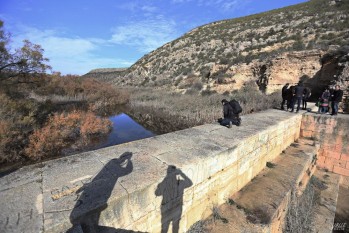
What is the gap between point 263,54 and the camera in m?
19.9

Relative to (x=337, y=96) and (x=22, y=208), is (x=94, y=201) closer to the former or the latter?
(x=22, y=208)

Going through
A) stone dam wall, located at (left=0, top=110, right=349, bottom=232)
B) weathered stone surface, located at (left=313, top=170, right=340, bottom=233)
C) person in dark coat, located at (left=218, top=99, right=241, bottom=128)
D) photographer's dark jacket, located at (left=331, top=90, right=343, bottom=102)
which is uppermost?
photographer's dark jacket, located at (left=331, top=90, right=343, bottom=102)

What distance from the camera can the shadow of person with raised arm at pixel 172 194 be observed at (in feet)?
8.27

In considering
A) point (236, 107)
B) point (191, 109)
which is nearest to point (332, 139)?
Result: point (236, 107)

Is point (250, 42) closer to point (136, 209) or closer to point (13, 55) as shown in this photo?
point (13, 55)

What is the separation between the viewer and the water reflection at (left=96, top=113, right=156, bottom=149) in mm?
11405

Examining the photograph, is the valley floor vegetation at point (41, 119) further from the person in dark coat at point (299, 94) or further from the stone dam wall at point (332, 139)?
the stone dam wall at point (332, 139)

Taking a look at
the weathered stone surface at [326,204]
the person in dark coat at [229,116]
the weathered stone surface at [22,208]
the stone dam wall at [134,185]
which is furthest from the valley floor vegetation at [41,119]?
the weathered stone surface at [22,208]

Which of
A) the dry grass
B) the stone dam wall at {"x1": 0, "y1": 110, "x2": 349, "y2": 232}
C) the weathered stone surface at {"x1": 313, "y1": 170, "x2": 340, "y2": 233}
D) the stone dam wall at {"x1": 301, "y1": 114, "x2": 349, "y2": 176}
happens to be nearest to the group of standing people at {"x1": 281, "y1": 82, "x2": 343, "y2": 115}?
the stone dam wall at {"x1": 301, "y1": 114, "x2": 349, "y2": 176}

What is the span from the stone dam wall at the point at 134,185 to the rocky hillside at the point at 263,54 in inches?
567

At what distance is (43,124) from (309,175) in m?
13.1

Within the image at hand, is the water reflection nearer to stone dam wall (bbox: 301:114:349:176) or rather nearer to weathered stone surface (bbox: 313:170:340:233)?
stone dam wall (bbox: 301:114:349:176)

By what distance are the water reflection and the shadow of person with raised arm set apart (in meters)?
8.80

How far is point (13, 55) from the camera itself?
10.9m
